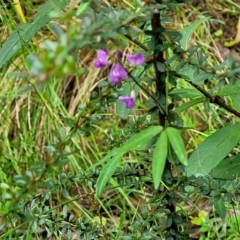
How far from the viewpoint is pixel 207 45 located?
7.65 feet

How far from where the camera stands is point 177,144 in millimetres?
798

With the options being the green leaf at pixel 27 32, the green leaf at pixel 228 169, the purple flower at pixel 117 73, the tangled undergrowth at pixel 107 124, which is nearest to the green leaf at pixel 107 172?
the tangled undergrowth at pixel 107 124

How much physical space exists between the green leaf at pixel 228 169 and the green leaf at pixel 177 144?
33 cm

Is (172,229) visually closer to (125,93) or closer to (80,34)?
(125,93)

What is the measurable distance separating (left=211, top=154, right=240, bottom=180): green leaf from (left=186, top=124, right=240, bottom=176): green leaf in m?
0.07

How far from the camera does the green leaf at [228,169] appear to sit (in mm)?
1136

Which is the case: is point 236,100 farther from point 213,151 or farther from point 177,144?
point 177,144

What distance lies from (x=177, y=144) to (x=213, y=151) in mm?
301

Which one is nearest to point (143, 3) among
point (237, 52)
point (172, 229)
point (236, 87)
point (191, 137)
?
point (236, 87)

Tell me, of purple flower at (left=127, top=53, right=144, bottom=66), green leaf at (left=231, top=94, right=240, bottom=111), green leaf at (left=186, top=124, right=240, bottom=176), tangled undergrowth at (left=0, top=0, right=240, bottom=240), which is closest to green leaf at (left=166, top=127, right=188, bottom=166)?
tangled undergrowth at (left=0, top=0, right=240, bottom=240)

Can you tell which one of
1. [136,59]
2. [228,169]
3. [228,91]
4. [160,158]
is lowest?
[228,169]

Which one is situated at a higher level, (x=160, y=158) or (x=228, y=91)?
(x=160, y=158)

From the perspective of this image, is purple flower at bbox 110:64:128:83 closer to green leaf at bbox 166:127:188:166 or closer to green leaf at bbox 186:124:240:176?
green leaf at bbox 166:127:188:166

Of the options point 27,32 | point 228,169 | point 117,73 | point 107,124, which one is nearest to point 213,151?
point 228,169
